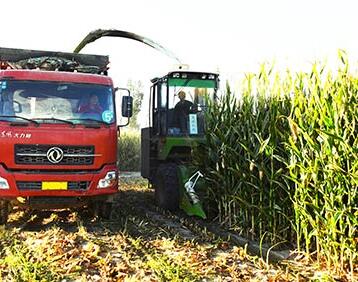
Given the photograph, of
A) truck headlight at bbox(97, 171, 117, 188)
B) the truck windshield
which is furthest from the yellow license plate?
the truck windshield

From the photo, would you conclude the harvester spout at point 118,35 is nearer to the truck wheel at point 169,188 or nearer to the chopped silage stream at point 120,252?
the truck wheel at point 169,188

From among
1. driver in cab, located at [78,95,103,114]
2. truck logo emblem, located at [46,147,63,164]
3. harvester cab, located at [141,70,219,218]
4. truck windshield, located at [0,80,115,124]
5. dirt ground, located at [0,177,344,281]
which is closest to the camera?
dirt ground, located at [0,177,344,281]

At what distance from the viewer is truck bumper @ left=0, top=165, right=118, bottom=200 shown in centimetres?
716

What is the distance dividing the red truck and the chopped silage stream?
19.7 inches

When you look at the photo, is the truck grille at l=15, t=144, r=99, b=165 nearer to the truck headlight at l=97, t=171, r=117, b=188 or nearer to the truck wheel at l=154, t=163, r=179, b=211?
the truck headlight at l=97, t=171, r=117, b=188

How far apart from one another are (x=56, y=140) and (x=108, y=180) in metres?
0.96

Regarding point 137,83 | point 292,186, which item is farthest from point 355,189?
point 137,83

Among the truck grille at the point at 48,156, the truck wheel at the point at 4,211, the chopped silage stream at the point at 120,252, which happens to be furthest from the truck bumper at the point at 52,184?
the chopped silage stream at the point at 120,252

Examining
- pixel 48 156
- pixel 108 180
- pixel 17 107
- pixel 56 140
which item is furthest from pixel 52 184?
pixel 17 107

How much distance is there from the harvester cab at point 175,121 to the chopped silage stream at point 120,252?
1.29 metres

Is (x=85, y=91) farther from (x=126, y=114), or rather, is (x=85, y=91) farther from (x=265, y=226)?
(x=265, y=226)

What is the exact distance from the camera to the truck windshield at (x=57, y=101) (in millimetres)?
7387

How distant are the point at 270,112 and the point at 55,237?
10.5 ft

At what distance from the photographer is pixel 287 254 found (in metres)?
6.05
